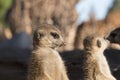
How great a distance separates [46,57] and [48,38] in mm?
225

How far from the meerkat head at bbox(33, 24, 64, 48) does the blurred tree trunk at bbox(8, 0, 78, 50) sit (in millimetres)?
15615

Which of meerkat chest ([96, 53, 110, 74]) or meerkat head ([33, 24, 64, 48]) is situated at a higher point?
meerkat head ([33, 24, 64, 48])

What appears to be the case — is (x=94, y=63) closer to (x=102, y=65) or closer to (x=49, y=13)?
(x=102, y=65)

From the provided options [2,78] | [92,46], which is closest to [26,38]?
[2,78]

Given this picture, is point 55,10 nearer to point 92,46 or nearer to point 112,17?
point 112,17

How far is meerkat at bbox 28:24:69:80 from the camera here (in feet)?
23.4

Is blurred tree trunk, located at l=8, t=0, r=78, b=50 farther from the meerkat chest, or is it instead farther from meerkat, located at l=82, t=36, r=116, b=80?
the meerkat chest

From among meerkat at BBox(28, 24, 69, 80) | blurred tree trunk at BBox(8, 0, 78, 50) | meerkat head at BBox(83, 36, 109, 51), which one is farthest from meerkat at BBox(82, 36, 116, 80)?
blurred tree trunk at BBox(8, 0, 78, 50)

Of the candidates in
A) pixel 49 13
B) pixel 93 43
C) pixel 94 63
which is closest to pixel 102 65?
pixel 94 63

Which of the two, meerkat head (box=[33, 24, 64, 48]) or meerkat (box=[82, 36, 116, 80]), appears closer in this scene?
meerkat head (box=[33, 24, 64, 48])

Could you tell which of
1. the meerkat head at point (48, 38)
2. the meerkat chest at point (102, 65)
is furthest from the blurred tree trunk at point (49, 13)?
the meerkat head at point (48, 38)

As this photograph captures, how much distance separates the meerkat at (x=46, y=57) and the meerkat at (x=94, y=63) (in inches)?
21.2

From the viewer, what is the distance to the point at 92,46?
7.84 metres

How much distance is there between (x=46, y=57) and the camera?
726 cm
